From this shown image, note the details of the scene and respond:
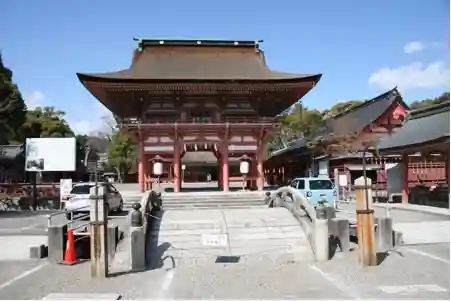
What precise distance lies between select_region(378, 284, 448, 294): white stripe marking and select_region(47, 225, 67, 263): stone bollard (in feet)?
23.9

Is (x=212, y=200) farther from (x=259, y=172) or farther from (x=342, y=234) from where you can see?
(x=342, y=234)

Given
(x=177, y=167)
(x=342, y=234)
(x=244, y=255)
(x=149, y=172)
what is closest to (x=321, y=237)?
(x=342, y=234)

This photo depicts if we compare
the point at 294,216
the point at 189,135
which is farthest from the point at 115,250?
the point at 189,135

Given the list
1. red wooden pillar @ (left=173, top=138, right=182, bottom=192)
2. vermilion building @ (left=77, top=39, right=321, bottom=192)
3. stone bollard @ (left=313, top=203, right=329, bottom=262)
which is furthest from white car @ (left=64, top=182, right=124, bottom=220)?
stone bollard @ (left=313, top=203, right=329, bottom=262)

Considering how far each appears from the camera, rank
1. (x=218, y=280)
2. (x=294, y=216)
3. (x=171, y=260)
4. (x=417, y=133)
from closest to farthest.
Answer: (x=218, y=280) < (x=171, y=260) < (x=294, y=216) < (x=417, y=133)

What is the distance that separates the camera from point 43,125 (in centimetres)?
5006

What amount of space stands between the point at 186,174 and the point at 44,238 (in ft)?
139

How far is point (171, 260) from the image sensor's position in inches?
415

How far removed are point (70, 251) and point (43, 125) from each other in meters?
43.3

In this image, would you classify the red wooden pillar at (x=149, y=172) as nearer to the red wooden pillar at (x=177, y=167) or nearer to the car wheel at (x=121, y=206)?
the red wooden pillar at (x=177, y=167)

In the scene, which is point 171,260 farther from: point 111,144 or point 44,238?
point 111,144

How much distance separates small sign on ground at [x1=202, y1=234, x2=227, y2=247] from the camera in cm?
1138

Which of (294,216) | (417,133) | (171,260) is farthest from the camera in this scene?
(417,133)

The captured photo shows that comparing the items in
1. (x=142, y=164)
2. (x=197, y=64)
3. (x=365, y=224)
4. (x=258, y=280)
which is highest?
(x=197, y=64)
